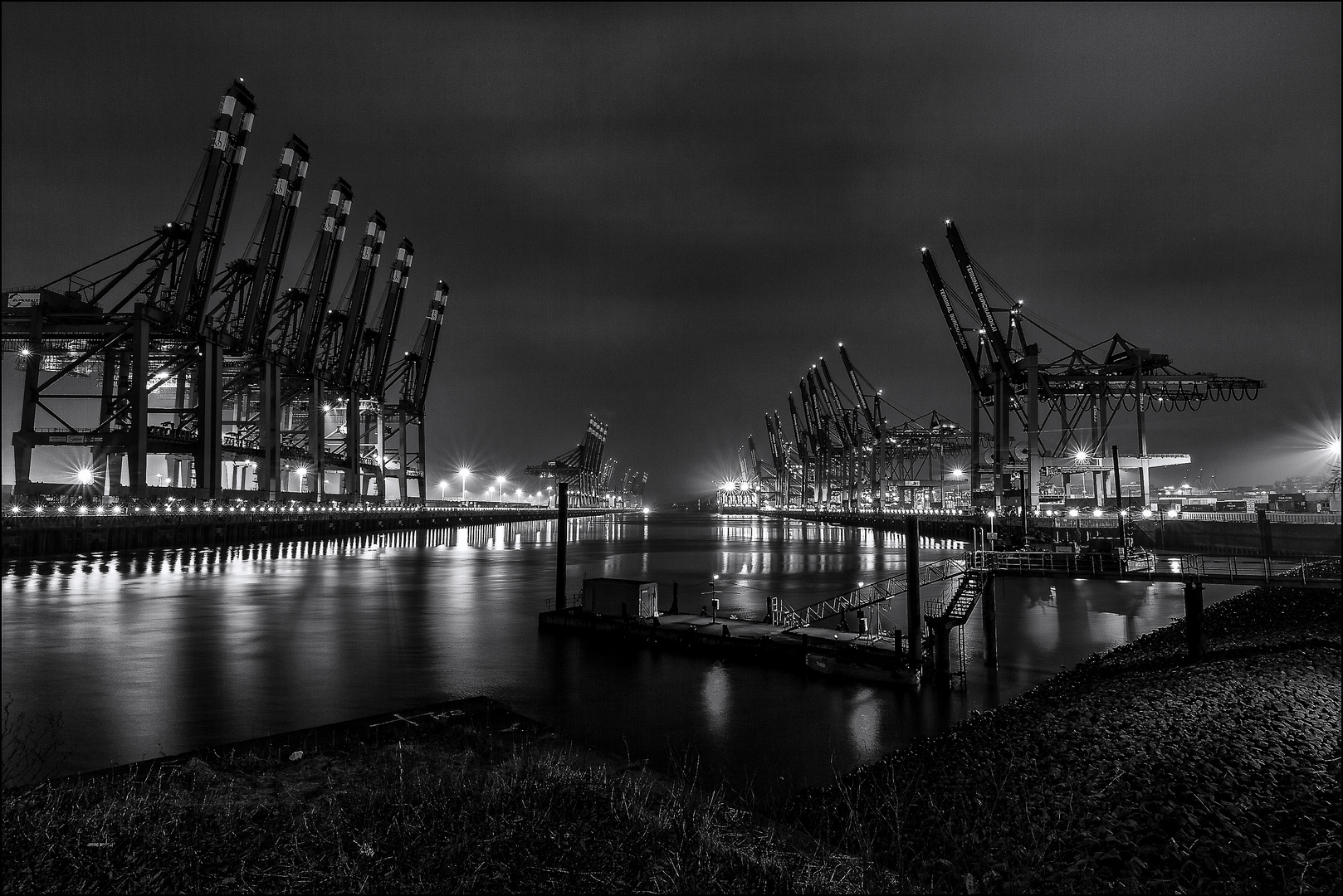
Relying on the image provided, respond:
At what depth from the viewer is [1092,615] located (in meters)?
32.3

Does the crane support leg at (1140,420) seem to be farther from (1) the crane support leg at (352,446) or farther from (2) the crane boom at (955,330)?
(1) the crane support leg at (352,446)

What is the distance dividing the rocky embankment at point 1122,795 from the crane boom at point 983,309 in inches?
1596

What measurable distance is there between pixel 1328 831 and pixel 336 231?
94.7m

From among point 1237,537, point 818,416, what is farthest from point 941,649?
point 818,416

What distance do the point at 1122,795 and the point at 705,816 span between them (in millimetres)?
6729

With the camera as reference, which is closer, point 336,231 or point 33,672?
point 33,672

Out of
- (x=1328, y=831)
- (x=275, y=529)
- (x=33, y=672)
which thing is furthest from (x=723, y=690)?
(x=275, y=529)

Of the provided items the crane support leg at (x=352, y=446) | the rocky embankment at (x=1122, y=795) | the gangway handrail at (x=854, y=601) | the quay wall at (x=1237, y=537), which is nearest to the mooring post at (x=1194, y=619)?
the rocky embankment at (x=1122, y=795)

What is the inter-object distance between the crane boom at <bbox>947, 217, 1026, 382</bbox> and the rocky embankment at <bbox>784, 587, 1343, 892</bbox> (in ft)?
133

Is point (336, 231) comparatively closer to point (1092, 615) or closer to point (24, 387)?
point (24, 387)

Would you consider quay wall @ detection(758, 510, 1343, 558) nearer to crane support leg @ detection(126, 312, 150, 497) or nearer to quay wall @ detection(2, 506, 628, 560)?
quay wall @ detection(2, 506, 628, 560)

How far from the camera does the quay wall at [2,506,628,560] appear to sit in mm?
46219

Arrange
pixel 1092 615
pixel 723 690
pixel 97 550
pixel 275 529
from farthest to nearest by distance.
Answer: pixel 275 529
pixel 97 550
pixel 1092 615
pixel 723 690

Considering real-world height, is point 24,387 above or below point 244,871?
above
